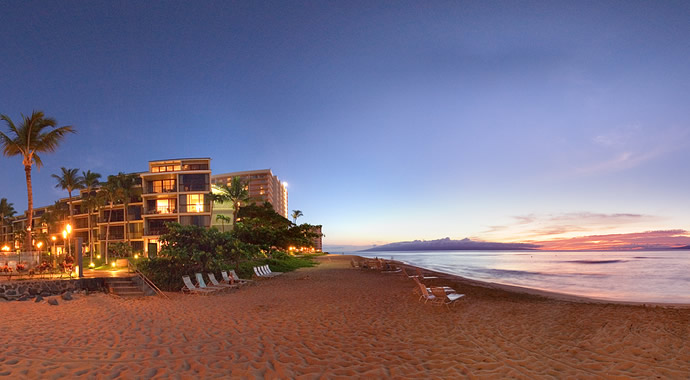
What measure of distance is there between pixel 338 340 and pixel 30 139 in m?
22.9

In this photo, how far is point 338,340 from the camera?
7297 mm

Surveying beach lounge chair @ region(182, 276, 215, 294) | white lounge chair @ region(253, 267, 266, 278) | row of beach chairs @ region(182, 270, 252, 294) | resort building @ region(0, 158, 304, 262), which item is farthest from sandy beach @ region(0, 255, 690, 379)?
resort building @ region(0, 158, 304, 262)

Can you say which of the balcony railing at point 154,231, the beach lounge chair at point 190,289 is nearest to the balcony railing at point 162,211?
the balcony railing at point 154,231

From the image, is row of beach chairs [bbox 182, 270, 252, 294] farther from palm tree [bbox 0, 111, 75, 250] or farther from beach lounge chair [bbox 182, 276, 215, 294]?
palm tree [bbox 0, 111, 75, 250]

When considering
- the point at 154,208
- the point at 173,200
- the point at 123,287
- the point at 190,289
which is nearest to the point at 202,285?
the point at 190,289

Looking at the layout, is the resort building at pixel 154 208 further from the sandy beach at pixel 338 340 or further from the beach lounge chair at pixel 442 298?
the beach lounge chair at pixel 442 298

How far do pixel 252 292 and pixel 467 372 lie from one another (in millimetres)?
10827

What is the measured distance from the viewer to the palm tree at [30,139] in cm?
2038

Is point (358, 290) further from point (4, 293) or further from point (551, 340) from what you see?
point (4, 293)

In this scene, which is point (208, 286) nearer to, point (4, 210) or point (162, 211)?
point (162, 211)

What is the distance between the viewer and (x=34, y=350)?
6297mm

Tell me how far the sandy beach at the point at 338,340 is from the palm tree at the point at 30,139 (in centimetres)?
1332

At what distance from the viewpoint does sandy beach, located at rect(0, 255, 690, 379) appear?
219 inches

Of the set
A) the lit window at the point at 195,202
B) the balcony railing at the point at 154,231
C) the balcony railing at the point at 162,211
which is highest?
the lit window at the point at 195,202
